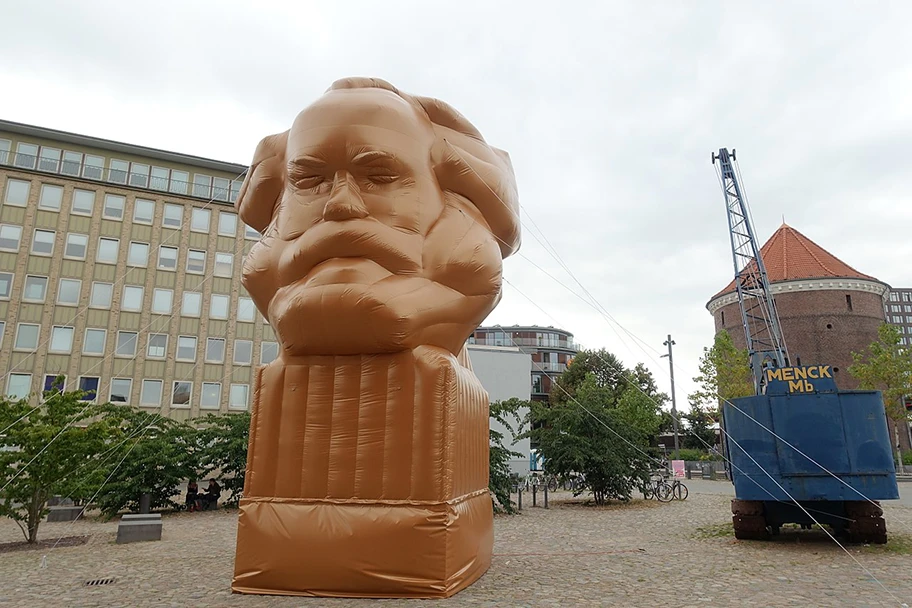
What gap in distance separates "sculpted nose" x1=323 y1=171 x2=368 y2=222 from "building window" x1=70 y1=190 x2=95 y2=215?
3219 cm

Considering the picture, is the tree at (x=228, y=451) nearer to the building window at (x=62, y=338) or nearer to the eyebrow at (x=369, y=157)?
the eyebrow at (x=369, y=157)

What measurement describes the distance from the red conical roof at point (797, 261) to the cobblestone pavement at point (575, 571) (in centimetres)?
3544

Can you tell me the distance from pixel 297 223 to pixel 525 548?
676cm

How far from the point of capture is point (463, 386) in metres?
7.57

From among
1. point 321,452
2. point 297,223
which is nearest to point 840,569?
point 321,452

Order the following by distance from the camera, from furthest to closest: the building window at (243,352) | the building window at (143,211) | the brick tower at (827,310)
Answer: the brick tower at (827,310) → the building window at (243,352) → the building window at (143,211)

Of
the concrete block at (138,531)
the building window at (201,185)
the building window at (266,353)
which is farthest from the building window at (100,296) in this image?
the concrete block at (138,531)

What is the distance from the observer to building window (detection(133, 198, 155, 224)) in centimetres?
3447

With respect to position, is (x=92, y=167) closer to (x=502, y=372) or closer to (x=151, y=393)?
(x=151, y=393)

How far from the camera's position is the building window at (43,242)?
1275 inches

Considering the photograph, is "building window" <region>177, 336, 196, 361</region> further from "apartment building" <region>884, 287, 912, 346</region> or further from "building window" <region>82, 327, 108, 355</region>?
"apartment building" <region>884, 287, 912, 346</region>

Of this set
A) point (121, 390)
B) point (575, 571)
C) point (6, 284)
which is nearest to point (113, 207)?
point (6, 284)

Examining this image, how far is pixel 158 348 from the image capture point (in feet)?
108

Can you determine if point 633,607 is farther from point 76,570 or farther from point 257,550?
point 76,570
